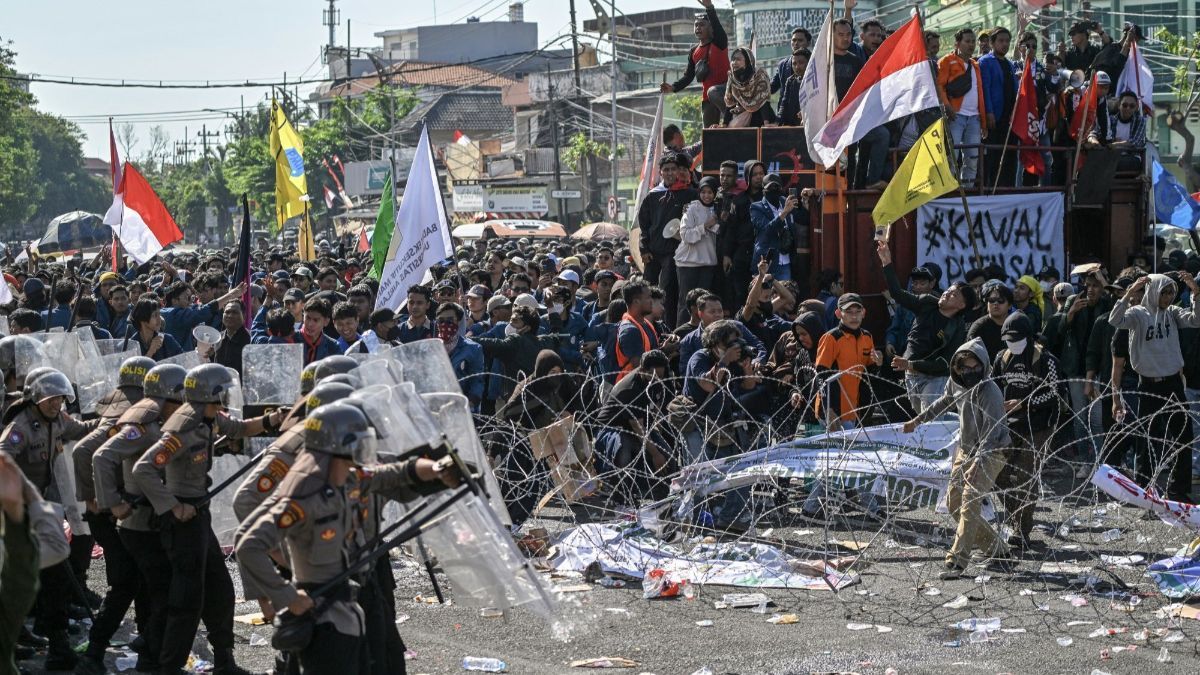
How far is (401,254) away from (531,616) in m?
5.10

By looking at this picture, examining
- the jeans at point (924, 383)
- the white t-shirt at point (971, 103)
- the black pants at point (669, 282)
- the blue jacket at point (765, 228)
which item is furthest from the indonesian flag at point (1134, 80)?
the jeans at point (924, 383)

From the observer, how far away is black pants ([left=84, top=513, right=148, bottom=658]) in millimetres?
8359

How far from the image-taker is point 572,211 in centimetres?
6359

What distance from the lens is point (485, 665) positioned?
27.1ft

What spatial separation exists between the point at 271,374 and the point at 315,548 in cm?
392

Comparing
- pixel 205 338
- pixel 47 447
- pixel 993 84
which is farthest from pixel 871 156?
pixel 47 447

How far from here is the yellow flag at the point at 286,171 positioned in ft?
72.7

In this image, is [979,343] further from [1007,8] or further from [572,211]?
[572,211]

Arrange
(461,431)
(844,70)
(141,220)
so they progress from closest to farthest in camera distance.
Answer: (461,431) < (844,70) < (141,220)

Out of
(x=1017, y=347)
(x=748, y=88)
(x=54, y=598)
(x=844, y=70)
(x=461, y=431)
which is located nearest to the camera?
(x=461, y=431)

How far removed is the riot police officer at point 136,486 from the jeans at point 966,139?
9.22 metres

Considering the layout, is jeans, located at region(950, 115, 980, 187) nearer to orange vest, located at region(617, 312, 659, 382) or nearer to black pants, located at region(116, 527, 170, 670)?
orange vest, located at region(617, 312, 659, 382)

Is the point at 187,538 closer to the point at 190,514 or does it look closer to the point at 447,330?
the point at 190,514

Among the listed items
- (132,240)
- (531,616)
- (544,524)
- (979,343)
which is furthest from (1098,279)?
(132,240)
